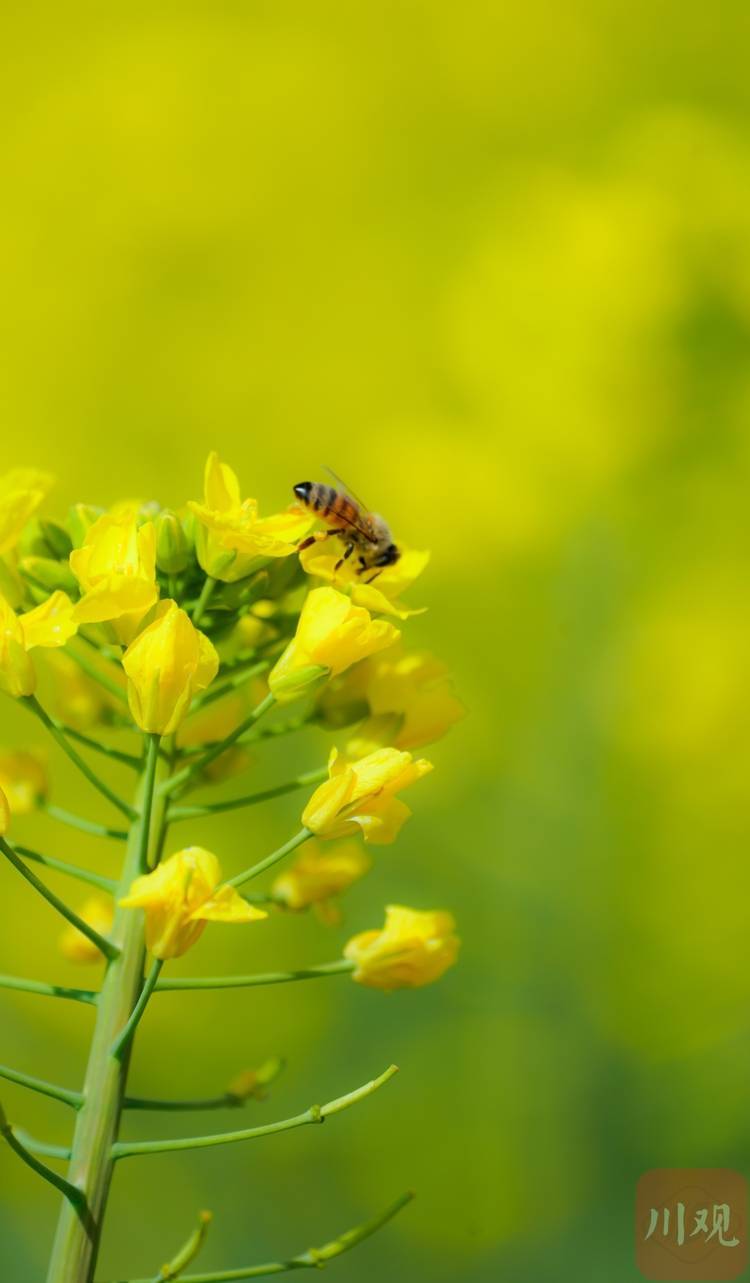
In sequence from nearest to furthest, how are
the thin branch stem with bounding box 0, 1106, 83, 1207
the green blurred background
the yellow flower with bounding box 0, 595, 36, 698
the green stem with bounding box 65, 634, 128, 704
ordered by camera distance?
the thin branch stem with bounding box 0, 1106, 83, 1207, the yellow flower with bounding box 0, 595, 36, 698, the green stem with bounding box 65, 634, 128, 704, the green blurred background

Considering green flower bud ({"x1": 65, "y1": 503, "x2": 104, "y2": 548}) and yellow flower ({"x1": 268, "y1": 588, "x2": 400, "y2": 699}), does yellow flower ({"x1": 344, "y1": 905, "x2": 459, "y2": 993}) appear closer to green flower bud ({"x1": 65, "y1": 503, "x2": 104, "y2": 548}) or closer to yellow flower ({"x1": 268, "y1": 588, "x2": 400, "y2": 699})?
yellow flower ({"x1": 268, "y1": 588, "x2": 400, "y2": 699})

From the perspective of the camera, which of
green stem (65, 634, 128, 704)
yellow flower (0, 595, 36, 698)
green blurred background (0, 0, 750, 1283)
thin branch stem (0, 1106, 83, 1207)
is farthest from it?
green blurred background (0, 0, 750, 1283)

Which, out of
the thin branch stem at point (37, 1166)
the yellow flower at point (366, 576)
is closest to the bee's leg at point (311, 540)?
the yellow flower at point (366, 576)

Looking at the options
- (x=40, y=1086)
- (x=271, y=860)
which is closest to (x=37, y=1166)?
(x=40, y=1086)

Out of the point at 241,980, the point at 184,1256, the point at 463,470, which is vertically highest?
the point at 463,470

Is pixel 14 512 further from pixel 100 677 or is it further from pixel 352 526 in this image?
pixel 352 526

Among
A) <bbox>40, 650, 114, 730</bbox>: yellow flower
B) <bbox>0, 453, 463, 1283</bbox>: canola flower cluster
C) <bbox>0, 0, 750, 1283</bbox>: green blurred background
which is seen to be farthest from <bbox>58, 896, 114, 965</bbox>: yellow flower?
<bbox>0, 0, 750, 1283</bbox>: green blurred background

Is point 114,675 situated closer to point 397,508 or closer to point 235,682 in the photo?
→ point 235,682
